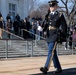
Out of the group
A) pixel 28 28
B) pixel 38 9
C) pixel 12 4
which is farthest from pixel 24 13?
pixel 38 9

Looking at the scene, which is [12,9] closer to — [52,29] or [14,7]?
[14,7]

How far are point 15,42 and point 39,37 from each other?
5.07 metres

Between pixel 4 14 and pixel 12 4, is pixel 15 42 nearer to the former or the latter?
pixel 4 14

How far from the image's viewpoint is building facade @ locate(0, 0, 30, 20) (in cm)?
2959

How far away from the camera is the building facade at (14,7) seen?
97.1 ft

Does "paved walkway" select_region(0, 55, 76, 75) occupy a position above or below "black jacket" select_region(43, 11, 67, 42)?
below

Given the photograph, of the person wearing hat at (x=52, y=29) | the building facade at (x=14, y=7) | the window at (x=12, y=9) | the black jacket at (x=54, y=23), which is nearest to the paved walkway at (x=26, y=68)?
the person wearing hat at (x=52, y=29)

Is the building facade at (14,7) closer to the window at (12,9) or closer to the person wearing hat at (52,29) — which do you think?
the window at (12,9)

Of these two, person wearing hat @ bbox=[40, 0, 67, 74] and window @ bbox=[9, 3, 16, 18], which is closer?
person wearing hat @ bbox=[40, 0, 67, 74]

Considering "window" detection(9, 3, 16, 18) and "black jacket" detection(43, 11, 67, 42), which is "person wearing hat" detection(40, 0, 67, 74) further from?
"window" detection(9, 3, 16, 18)

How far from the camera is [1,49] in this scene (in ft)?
57.3

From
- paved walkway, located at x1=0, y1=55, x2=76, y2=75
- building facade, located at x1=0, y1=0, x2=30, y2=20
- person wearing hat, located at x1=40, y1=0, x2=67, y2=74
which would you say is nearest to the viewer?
person wearing hat, located at x1=40, y1=0, x2=67, y2=74

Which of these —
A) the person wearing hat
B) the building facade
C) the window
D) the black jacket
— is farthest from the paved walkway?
the window

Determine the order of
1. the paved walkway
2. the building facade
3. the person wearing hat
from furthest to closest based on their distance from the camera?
the building facade → the paved walkway → the person wearing hat
